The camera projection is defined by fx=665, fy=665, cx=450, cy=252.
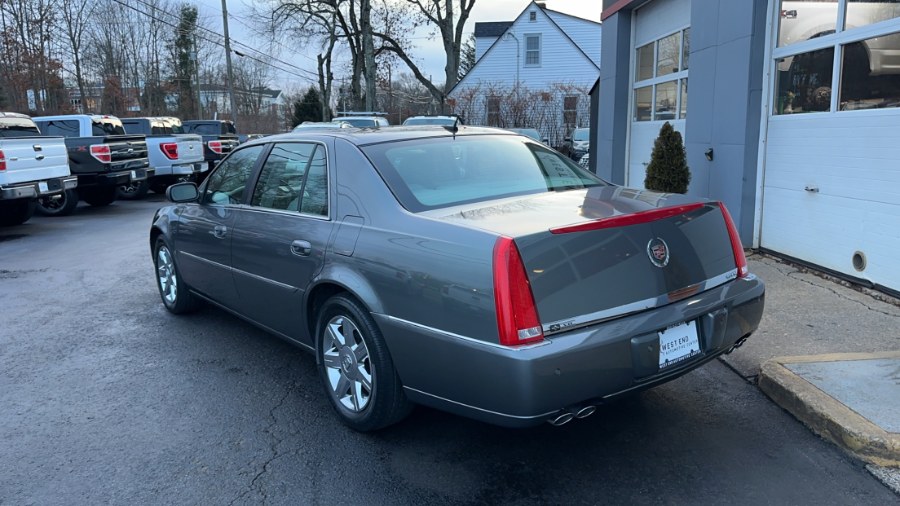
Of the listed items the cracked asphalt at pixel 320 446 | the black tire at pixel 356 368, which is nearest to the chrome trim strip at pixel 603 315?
the cracked asphalt at pixel 320 446

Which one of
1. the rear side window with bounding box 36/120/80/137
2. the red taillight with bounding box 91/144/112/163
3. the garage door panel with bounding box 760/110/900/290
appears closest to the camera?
the garage door panel with bounding box 760/110/900/290

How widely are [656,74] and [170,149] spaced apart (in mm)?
11741

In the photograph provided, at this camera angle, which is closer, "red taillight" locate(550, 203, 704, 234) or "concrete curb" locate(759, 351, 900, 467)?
"red taillight" locate(550, 203, 704, 234)

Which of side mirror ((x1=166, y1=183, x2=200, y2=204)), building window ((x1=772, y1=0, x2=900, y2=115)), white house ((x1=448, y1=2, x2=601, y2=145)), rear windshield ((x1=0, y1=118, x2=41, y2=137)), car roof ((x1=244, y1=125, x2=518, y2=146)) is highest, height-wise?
white house ((x1=448, y1=2, x2=601, y2=145))

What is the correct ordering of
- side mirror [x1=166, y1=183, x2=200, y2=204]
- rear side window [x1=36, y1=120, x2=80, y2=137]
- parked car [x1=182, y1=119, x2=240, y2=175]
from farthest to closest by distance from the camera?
parked car [x1=182, y1=119, x2=240, y2=175] < rear side window [x1=36, y1=120, x2=80, y2=137] < side mirror [x1=166, y1=183, x2=200, y2=204]

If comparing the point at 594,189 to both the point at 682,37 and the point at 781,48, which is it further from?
the point at 682,37

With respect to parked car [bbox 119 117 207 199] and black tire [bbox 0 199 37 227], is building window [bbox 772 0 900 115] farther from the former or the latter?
parked car [bbox 119 117 207 199]

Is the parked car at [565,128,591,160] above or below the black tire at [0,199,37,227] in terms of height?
above

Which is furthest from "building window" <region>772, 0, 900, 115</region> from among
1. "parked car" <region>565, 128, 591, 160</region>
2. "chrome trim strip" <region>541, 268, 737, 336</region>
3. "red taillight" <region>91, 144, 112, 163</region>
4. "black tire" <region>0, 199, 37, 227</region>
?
"parked car" <region>565, 128, 591, 160</region>

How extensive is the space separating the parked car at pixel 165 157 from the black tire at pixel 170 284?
10.6m

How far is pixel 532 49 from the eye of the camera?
117 ft

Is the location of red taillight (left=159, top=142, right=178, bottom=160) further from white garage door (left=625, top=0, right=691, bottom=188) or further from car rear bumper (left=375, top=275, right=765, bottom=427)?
car rear bumper (left=375, top=275, right=765, bottom=427)

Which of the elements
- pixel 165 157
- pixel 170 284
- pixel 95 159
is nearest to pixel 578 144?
pixel 165 157

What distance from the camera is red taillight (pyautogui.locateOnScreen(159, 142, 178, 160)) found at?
644 inches
